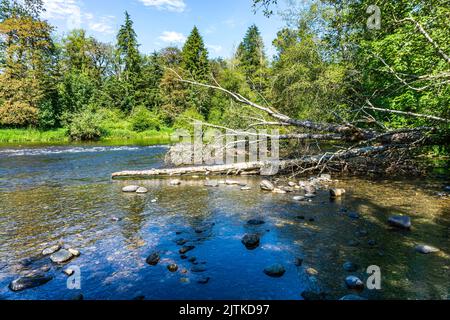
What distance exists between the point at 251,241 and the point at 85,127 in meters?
28.5

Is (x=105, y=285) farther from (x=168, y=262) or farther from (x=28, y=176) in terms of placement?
(x=28, y=176)

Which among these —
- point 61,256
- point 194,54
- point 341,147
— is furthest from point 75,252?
point 194,54

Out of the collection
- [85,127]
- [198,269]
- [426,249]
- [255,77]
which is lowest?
[198,269]

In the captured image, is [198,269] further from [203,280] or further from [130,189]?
[130,189]

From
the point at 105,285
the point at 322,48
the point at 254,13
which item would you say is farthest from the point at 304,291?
the point at 322,48

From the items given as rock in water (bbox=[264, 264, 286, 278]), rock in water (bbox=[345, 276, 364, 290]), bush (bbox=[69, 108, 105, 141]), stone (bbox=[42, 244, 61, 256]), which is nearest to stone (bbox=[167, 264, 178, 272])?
rock in water (bbox=[264, 264, 286, 278])

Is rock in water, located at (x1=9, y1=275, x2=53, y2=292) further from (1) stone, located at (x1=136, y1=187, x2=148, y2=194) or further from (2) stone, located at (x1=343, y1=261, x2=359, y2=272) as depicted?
(1) stone, located at (x1=136, y1=187, x2=148, y2=194)

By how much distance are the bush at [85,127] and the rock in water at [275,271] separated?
95.3ft

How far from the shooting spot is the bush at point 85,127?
2767cm

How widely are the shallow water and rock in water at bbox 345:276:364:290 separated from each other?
0.29 feet

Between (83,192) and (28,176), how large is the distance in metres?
4.02

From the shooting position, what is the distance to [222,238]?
4.57 metres

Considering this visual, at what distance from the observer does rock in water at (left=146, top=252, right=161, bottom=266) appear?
3698 millimetres

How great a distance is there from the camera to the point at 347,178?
9.13 metres
